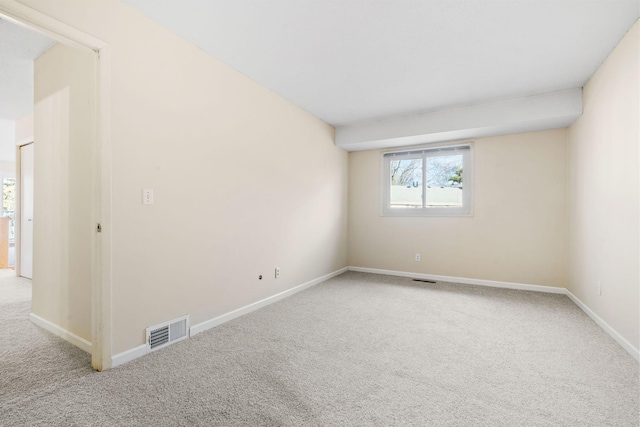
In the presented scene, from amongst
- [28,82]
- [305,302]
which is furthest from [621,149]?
[28,82]

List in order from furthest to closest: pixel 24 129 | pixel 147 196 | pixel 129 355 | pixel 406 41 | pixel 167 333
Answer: pixel 24 129, pixel 406 41, pixel 167 333, pixel 147 196, pixel 129 355

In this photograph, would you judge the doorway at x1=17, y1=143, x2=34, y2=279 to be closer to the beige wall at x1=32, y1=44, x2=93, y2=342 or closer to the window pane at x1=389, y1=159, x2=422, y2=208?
the beige wall at x1=32, y1=44, x2=93, y2=342

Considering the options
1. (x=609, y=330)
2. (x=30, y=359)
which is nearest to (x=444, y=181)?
(x=609, y=330)

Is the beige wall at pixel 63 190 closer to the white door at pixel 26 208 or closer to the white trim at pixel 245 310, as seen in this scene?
the white trim at pixel 245 310

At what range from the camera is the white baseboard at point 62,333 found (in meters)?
2.20

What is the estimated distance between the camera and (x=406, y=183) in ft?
15.9

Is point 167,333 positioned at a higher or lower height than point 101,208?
lower

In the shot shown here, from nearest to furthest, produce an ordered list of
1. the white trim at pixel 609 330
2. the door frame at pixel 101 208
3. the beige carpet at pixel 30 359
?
the beige carpet at pixel 30 359 → the door frame at pixel 101 208 → the white trim at pixel 609 330

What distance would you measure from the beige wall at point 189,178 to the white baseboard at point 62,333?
1.52ft

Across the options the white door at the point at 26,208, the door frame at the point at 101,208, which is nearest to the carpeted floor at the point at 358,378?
the door frame at the point at 101,208

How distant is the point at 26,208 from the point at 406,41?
546cm

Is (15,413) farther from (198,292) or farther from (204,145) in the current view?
(204,145)

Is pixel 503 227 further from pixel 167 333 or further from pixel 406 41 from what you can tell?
pixel 167 333

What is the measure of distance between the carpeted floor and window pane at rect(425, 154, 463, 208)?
6.70ft
